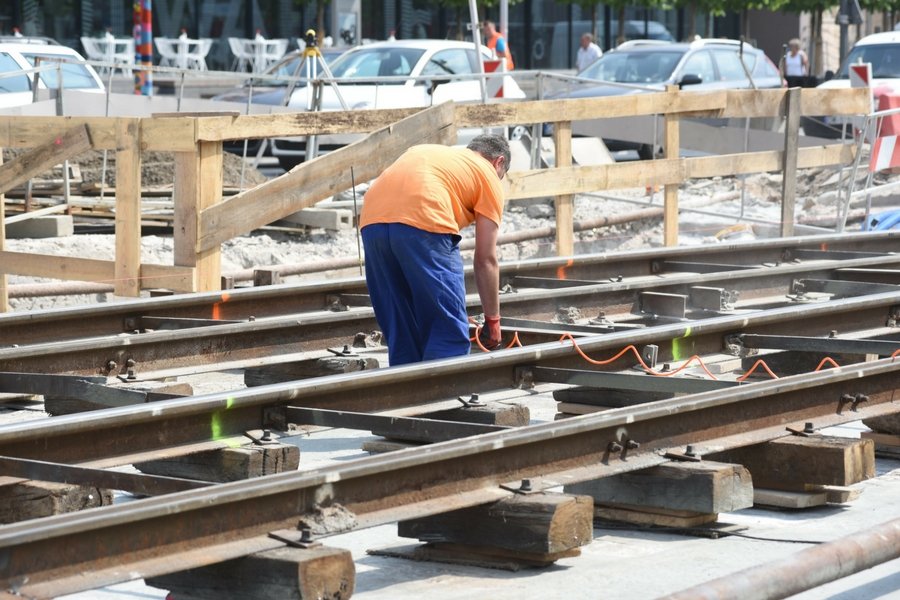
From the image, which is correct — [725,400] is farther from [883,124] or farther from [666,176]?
[883,124]

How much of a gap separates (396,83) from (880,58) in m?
7.81

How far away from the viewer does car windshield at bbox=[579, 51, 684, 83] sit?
22484mm

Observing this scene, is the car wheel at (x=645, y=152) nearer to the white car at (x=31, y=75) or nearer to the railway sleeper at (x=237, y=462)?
Result: the white car at (x=31, y=75)

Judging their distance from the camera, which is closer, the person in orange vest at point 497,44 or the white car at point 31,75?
the white car at point 31,75

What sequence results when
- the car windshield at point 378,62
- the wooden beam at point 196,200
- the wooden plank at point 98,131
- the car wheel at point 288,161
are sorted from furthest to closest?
the car windshield at point 378,62
the car wheel at point 288,161
the wooden beam at point 196,200
the wooden plank at point 98,131

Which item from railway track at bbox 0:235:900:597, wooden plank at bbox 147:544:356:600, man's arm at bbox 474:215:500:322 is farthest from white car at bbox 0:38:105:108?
wooden plank at bbox 147:544:356:600

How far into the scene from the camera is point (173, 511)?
4.30m

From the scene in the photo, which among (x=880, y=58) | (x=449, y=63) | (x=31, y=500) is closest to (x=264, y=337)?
(x=31, y=500)

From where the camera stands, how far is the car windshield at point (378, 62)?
20375 mm

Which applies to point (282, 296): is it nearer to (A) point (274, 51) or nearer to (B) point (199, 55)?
(B) point (199, 55)

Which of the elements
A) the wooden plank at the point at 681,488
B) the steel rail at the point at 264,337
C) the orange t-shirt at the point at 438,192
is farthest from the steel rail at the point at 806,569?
the steel rail at the point at 264,337

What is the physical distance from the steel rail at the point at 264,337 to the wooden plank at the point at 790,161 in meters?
3.48

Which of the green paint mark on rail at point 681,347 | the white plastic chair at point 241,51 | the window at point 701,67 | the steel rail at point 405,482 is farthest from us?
the white plastic chair at point 241,51

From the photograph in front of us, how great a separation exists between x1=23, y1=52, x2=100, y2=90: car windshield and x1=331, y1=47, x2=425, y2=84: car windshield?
10.2ft
